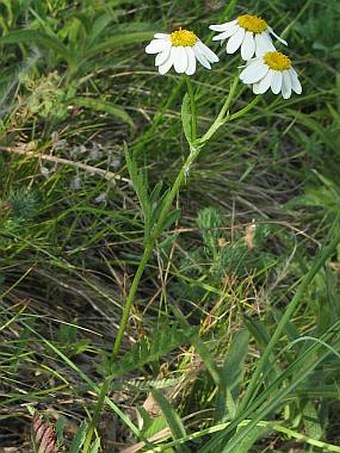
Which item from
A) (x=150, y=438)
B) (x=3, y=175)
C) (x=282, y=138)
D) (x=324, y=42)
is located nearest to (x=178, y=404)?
(x=150, y=438)

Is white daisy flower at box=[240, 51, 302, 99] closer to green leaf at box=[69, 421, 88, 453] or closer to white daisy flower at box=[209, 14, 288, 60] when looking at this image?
white daisy flower at box=[209, 14, 288, 60]

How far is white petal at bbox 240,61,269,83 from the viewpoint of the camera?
117 cm

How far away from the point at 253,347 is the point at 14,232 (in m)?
0.44

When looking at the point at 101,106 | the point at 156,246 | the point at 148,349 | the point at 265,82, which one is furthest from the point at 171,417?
the point at 101,106

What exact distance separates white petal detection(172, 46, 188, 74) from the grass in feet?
0.29

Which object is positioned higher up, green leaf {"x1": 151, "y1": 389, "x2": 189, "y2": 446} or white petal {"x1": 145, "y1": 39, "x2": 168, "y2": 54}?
white petal {"x1": 145, "y1": 39, "x2": 168, "y2": 54}

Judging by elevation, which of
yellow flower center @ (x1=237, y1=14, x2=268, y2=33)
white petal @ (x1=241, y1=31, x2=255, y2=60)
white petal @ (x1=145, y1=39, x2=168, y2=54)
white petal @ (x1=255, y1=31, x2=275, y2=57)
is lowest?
white petal @ (x1=145, y1=39, x2=168, y2=54)

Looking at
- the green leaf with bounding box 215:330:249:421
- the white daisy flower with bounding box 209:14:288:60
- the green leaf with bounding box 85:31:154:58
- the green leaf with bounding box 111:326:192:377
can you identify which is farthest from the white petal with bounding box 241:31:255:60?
the green leaf with bounding box 85:31:154:58

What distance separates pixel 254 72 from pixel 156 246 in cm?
58

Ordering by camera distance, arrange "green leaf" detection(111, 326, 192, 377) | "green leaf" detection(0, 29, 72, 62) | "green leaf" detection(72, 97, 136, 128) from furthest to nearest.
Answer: "green leaf" detection(72, 97, 136, 128)
"green leaf" detection(0, 29, 72, 62)
"green leaf" detection(111, 326, 192, 377)

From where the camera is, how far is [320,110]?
2.19 metres

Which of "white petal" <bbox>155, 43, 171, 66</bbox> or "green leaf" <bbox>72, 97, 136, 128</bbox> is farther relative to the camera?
"green leaf" <bbox>72, 97, 136, 128</bbox>

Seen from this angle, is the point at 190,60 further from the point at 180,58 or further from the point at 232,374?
the point at 232,374

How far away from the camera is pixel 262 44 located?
121 cm
